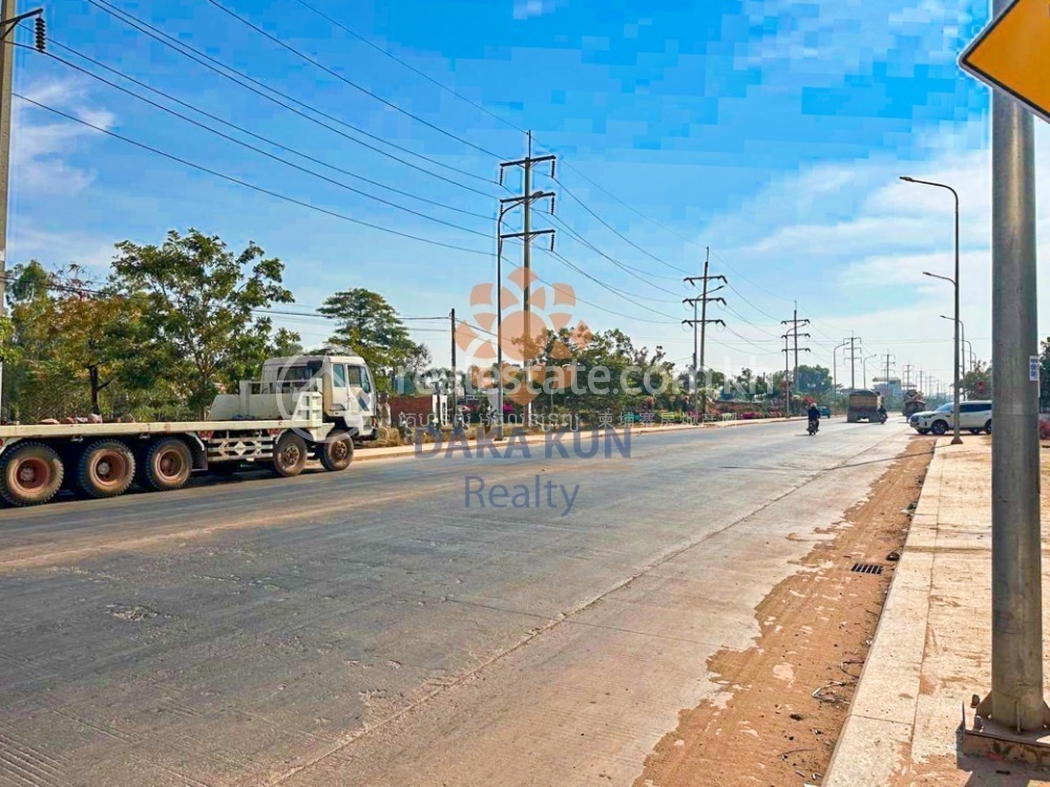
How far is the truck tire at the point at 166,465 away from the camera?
15.4 meters

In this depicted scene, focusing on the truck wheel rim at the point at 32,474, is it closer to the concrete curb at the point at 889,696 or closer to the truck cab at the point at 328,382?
the truck cab at the point at 328,382

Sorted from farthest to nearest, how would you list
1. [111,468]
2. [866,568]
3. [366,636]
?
[111,468] < [866,568] < [366,636]

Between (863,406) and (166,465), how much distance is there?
65186mm

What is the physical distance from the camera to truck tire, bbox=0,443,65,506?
43.0ft

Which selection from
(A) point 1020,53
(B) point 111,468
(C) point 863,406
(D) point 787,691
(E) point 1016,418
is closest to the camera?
(A) point 1020,53

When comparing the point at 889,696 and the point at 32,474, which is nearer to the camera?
the point at 889,696

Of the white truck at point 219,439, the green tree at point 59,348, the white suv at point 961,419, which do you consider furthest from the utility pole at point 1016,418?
the white suv at point 961,419

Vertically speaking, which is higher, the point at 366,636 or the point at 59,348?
the point at 59,348

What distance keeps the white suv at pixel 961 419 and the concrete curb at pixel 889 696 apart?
35.6 m

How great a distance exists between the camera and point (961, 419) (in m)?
39.9

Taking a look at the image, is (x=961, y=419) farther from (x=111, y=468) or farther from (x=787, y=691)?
(x=787, y=691)

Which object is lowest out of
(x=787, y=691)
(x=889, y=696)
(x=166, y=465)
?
(x=787, y=691)

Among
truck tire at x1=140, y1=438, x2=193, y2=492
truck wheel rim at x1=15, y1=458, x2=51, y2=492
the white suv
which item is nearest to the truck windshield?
truck tire at x1=140, y1=438, x2=193, y2=492

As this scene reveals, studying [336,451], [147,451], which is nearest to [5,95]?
[147,451]
